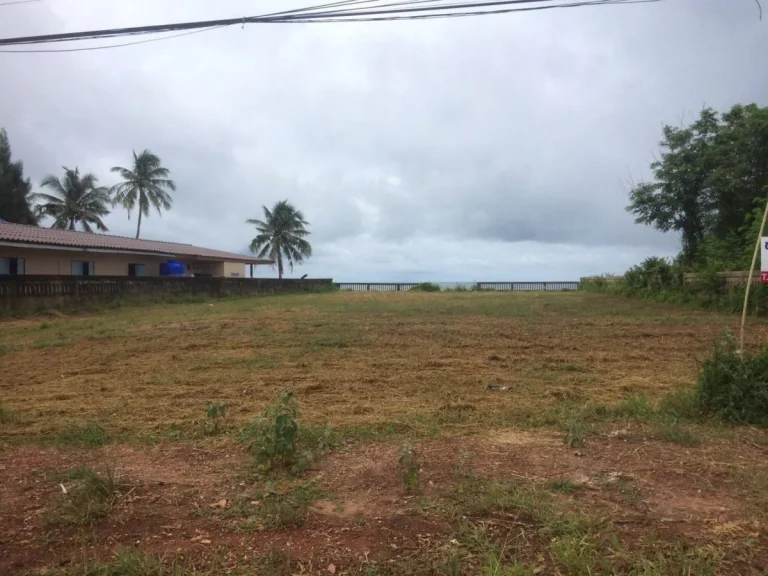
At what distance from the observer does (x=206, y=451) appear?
4176mm

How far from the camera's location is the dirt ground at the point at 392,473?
2.66 metres

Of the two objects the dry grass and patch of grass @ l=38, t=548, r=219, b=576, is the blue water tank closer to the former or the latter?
the dry grass

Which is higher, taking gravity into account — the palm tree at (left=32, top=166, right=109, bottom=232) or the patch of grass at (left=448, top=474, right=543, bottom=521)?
the palm tree at (left=32, top=166, right=109, bottom=232)

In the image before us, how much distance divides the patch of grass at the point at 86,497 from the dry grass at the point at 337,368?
1.21 metres

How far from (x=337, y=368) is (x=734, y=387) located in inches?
189

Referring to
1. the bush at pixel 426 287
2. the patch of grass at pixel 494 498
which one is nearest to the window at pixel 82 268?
the patch of grass at pixel 494 498

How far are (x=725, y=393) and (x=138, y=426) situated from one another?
5391mm

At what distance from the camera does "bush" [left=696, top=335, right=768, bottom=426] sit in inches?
188

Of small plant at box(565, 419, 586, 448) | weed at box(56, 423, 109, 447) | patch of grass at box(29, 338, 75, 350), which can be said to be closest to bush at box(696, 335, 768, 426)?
small plant at box(565, 419, 586, 448)

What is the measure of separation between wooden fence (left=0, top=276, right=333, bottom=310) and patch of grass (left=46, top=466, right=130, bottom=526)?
52.1ft

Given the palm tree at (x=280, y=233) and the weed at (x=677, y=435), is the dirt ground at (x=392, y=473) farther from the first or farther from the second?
the palm tree at (x=280, y=233)

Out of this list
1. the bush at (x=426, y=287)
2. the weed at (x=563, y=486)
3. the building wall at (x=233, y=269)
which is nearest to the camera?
the weed at (x=563, y=486)

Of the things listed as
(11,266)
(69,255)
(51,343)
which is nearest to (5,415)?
(51,343)

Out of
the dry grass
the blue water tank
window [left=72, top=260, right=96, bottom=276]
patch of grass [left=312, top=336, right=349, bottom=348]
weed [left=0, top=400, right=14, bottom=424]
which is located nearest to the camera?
weed [left=0, top=400, right=14, bottom=424]
